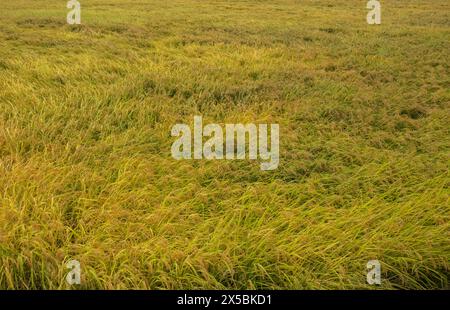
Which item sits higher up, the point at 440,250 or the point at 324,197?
the point at 324,197

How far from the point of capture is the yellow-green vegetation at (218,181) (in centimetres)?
286

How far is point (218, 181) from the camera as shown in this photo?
3.99m

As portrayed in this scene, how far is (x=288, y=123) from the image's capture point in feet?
18.8

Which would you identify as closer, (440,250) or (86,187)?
(440,250)

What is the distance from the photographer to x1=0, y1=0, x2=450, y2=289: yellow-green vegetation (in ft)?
9.39

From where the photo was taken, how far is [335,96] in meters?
7.11

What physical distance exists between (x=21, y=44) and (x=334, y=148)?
10.1 meters

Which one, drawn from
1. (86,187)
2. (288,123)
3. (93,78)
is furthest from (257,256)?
(93,78)

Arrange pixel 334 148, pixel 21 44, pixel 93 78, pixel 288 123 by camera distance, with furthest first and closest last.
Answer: pixel 21 44
pixel 93 78
pixel 288 123
pixel 334 148

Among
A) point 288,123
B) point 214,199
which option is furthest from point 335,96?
point 214,199

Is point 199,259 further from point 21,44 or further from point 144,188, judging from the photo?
point 21,44

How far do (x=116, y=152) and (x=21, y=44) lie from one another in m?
8.68
